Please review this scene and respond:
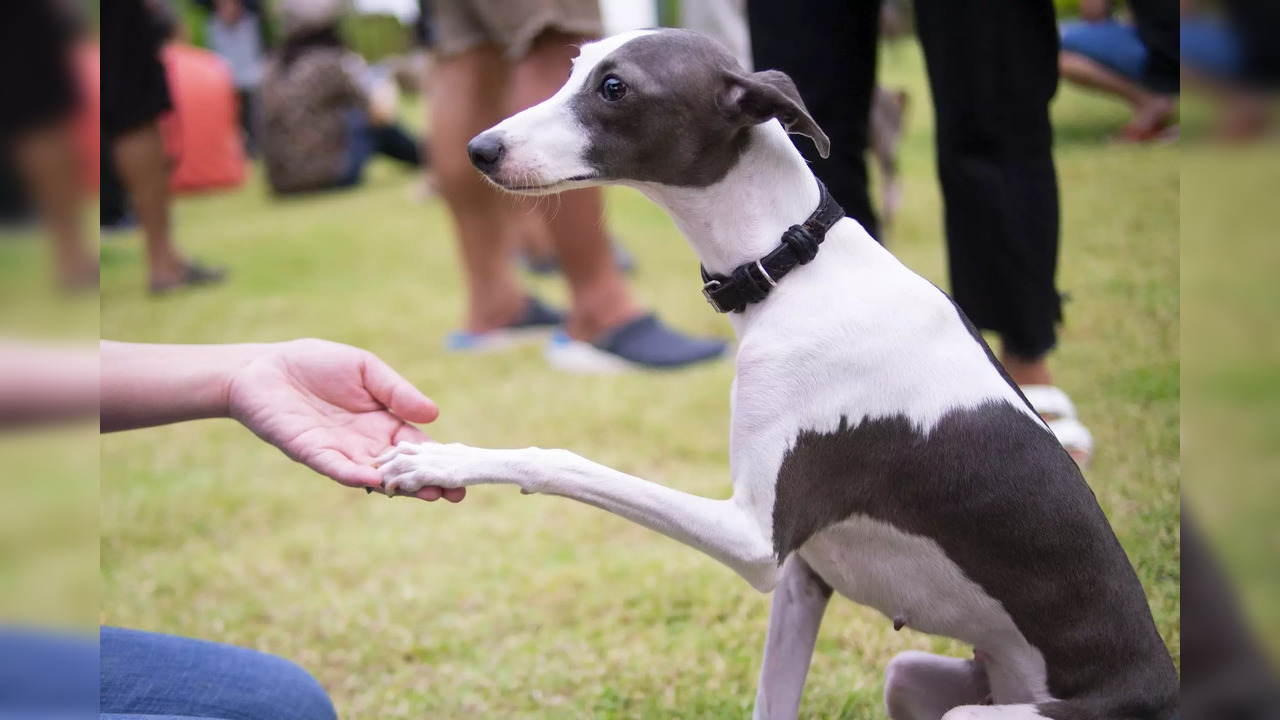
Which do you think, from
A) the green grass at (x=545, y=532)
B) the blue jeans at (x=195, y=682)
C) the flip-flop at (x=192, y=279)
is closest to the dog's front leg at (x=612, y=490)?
the blue jeans at (x=195, y=682)

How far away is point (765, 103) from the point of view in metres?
1.62

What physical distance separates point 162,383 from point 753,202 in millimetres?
1014

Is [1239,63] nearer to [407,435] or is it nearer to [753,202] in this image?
[753,202]

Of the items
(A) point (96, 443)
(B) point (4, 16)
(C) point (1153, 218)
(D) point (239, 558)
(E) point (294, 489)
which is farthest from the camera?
(C) point (1153, 218)

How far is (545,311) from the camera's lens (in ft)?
17.1

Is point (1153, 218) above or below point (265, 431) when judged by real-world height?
below

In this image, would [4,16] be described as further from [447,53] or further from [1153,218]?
[1153,218]

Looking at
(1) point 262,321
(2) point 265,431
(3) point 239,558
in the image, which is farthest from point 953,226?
(1) point 262,321

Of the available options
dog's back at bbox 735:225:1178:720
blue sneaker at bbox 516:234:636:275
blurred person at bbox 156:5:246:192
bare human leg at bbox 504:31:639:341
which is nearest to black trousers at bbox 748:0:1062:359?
dog's back at bbox 735:225:1178:720

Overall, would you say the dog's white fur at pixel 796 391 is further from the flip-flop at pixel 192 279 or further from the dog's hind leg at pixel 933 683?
the flip-flop at pixel 192 279

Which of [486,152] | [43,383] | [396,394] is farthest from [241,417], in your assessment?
[43,383]

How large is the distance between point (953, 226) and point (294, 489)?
2289 millimetres

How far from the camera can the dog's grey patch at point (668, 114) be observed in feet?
5.48

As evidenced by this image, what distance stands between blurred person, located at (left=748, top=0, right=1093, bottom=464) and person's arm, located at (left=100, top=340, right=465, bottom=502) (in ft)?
3.73
